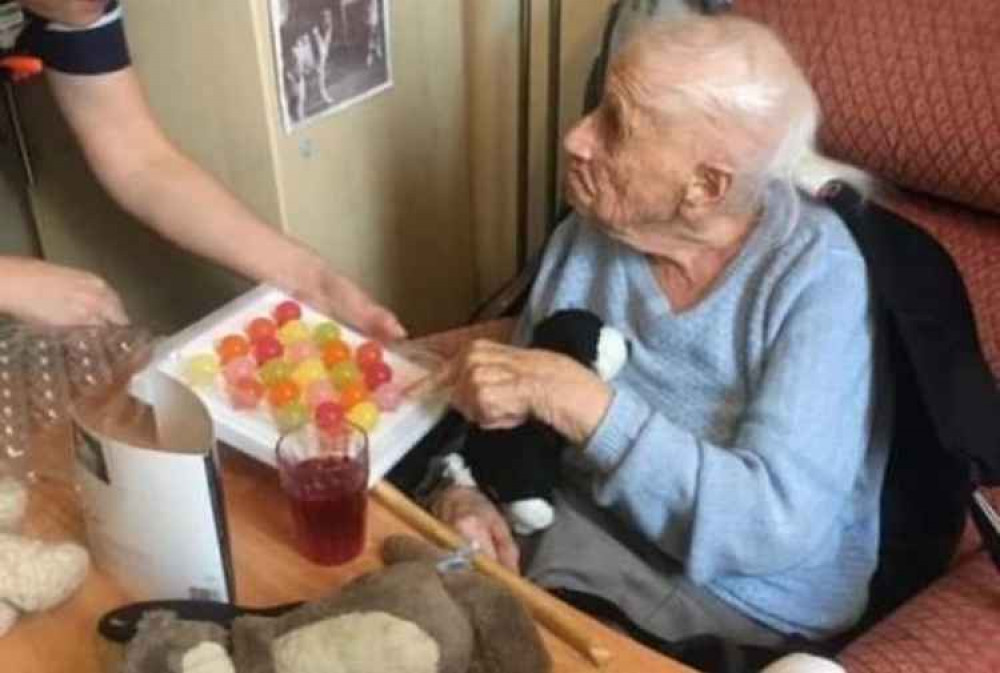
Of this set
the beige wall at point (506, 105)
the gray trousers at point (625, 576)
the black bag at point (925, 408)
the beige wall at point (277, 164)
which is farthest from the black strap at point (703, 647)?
the beige wall at point (506, 105)

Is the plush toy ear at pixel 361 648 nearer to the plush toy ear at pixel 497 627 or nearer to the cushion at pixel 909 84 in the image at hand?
the plush toy ear at pixel 497 627

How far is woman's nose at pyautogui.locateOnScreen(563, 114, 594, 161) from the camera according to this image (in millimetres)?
1319

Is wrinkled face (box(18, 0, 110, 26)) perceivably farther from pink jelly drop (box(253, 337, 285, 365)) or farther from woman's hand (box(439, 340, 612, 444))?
woman's hand (box(439, 340, 612, 444))

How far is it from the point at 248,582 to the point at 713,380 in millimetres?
556

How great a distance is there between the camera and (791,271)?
4.13 ft

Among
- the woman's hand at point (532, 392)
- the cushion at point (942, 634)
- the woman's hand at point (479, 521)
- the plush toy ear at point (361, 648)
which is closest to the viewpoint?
the plush toy ear at point (361, 648)

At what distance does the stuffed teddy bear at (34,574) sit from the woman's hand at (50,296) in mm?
308

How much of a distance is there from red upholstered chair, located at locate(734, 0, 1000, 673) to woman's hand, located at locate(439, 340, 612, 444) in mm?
569

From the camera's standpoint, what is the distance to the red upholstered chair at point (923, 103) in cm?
155

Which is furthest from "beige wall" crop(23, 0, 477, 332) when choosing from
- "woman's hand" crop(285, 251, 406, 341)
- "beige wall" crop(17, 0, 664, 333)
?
"woman's hand" crop(285, 251, 406, 341)

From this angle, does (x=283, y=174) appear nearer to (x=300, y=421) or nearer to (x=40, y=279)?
(x=40, y=279)

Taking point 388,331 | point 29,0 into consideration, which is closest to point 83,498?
point 388,331

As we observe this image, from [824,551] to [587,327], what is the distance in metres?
0.36

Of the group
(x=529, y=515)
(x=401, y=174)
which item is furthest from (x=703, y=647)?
(x=401, y=174)
